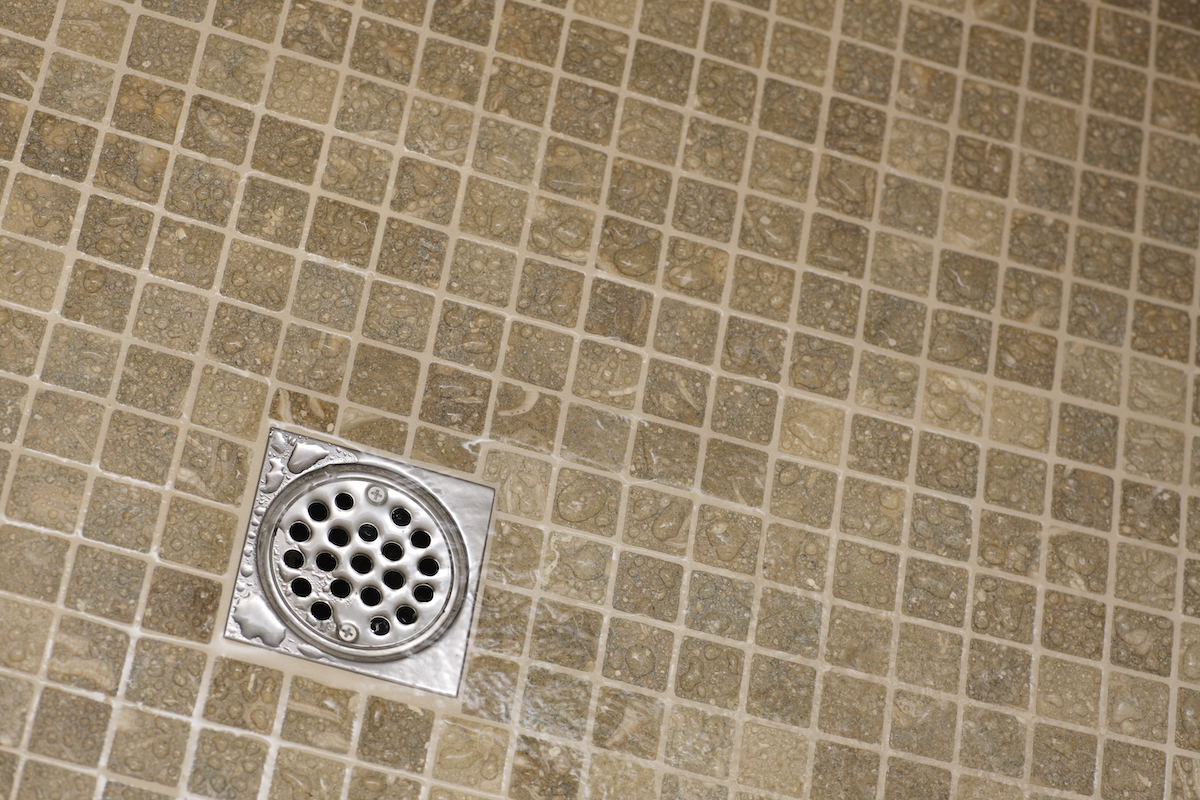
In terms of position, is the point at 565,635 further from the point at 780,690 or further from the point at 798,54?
the point at 798,54

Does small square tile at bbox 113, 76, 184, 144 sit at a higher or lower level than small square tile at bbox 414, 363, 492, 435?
higher

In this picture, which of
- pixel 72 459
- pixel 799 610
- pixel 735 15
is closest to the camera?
pixel 72 459

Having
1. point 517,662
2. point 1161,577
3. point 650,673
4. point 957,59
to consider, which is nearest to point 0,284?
point 517,662

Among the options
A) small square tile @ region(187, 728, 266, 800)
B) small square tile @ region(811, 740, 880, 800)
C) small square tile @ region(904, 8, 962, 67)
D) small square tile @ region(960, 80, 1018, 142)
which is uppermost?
small square tile @ region(904, 8, 962, 67)

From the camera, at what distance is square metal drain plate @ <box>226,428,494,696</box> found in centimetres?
113

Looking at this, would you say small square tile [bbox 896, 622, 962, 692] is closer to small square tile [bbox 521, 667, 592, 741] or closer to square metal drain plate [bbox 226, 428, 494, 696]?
small square tile [bbox 521, 667, 592, 741]

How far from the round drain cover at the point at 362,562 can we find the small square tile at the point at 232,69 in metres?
0.41

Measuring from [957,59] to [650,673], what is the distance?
32.3 inches

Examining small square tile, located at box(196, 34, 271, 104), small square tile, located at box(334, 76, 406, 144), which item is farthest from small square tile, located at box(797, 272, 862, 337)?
small square tile, located at box(196, 34, 271, 104)

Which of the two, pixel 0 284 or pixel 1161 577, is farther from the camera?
pixel 1161 577

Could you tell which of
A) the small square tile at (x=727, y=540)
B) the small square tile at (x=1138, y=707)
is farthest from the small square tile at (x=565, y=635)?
the small square tile at (x=1138, y=707)

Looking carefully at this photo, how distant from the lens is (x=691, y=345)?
4.11 feet

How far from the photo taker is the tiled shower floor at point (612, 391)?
1110mm

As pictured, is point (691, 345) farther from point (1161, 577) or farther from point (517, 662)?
point (1161, 577)
